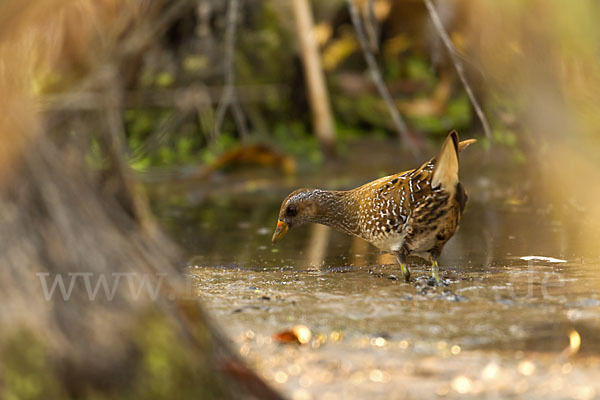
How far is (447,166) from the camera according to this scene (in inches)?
177

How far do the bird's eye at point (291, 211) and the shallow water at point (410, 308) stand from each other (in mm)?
300

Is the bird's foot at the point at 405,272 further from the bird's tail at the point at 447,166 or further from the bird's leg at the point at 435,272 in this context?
the bird's tail at the point at 447,166

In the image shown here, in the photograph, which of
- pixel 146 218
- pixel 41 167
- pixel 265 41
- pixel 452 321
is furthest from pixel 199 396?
pixel 265 41

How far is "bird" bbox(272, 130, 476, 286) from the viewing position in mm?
4547

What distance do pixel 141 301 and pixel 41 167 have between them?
48 centimetres

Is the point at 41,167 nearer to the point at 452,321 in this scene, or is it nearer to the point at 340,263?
the point at 452,321

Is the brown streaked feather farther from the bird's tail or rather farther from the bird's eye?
the bird's eye

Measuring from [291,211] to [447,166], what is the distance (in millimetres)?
1266

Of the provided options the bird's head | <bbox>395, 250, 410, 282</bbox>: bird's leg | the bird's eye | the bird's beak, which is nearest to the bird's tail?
<bbox>395, 250, 410, 282</bbox>: bird's leg

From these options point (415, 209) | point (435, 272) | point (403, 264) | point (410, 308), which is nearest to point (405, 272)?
point (403, 264)

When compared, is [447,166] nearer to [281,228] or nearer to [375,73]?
[375,73]

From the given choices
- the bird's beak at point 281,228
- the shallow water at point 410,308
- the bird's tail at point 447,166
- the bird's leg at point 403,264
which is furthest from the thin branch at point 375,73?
the bird's beak at point 281,228

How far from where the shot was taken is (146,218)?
8.67ft

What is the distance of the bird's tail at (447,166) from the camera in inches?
174
